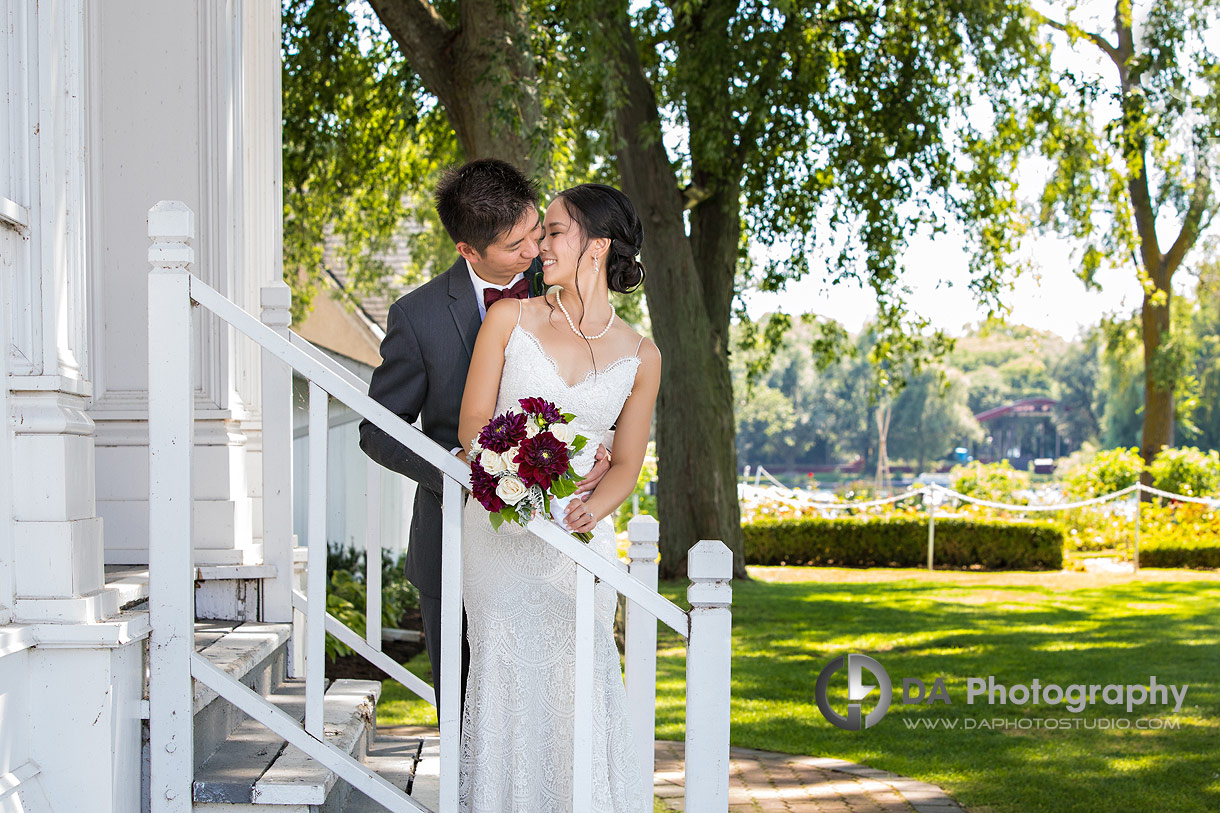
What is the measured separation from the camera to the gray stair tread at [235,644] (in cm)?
294

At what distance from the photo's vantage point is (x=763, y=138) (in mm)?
11789

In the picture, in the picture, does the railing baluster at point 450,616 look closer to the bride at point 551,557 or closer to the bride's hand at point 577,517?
the bride at point 551,557

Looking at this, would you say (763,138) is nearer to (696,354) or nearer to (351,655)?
(696,354)

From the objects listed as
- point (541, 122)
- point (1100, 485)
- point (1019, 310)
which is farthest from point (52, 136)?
point (1100, 485)

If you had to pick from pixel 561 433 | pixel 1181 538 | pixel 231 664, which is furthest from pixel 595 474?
pixel 1181 538

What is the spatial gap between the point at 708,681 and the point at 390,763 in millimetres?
1553

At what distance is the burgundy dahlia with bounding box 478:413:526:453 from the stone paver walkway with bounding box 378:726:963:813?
1.84 meters

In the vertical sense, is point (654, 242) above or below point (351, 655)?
above

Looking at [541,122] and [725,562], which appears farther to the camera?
[541,122]

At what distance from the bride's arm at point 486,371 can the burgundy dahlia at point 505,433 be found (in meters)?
0.20

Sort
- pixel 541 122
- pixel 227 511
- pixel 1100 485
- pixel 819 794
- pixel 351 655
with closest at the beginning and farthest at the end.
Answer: pixel 227 511 < pixel 819 794 < pixel 541 122 < pixel 351 655 < pixel 1100 485

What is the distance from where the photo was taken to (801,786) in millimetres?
4832

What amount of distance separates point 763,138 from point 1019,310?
4.30m

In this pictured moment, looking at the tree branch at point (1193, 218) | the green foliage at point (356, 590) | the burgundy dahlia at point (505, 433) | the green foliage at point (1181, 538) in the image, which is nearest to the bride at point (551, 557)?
the burgundy dahlia at point (505, 433)
